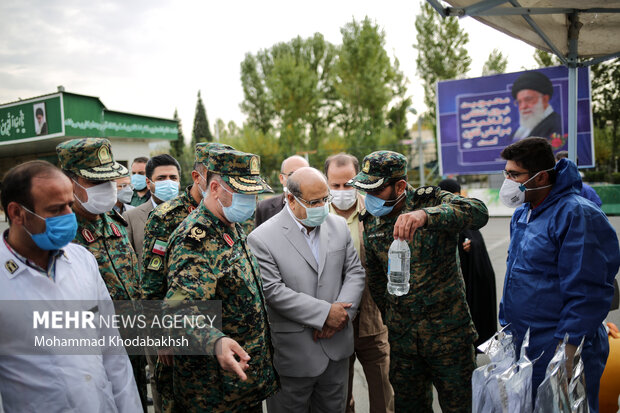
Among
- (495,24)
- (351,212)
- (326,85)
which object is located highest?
(326,85)

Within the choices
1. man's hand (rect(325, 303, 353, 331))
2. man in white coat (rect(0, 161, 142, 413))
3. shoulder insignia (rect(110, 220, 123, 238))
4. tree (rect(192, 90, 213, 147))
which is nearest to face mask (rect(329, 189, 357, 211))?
man's hand (rect(325, 303, 353, 331))

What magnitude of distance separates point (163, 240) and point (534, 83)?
15.9 metres

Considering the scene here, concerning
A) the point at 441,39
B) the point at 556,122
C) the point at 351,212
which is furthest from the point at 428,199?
the point at 441,39

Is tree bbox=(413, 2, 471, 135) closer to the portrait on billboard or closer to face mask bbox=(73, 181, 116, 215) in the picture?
the portrait on billboard

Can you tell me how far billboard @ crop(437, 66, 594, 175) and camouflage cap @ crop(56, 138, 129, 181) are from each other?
15318 millimetres

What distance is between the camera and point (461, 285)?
2678 millimetres

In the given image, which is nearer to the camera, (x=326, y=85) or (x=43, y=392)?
(x=43, y=392)

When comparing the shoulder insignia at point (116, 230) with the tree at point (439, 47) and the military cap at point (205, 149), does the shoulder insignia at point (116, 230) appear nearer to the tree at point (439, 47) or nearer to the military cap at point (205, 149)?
the military cap at point (205, 149)

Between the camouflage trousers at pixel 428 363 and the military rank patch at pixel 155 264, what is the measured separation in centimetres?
158

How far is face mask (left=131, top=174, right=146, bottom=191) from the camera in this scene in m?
5.20

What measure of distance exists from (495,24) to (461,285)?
220 centimetres

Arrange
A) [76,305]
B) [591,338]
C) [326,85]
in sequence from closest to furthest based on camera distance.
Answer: [76,305] → [591,338] → [326,85]

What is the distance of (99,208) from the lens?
261 cm

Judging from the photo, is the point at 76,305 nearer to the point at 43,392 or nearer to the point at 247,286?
the point at 43,392
